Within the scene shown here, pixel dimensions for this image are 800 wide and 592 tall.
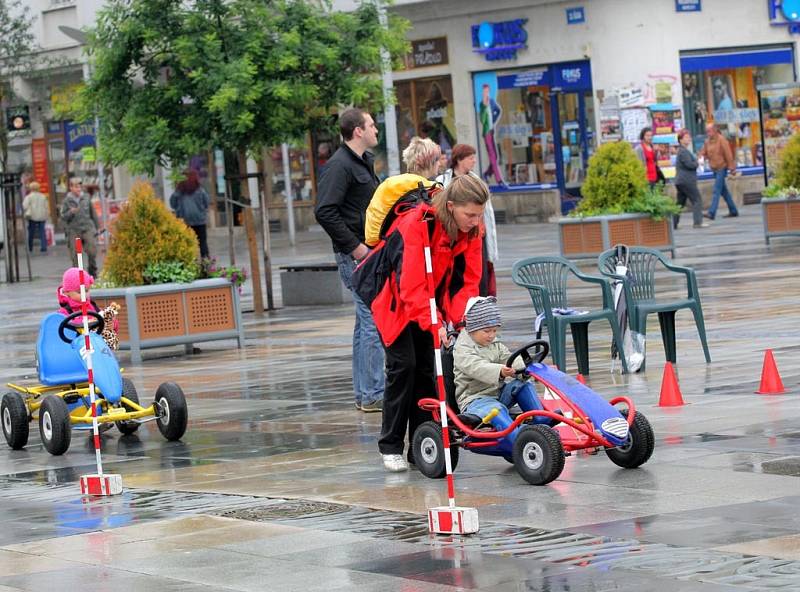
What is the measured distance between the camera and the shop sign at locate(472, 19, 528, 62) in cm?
3822

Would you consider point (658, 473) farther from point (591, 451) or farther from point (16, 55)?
point (16, 55)

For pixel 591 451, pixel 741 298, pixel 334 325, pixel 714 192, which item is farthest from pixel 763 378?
pixel 714 192

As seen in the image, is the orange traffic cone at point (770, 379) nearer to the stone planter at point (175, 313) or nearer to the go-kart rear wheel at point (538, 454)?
the go-kart rear wheel at point (538, 454)

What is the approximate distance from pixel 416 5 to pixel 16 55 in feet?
41.3

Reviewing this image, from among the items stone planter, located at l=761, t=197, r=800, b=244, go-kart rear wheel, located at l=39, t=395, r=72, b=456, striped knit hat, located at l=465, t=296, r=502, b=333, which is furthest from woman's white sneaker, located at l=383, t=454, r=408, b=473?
stone planter, located at l=761, t=197, r=800, b=244

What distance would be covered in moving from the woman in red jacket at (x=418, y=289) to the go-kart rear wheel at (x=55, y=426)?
267 centimetres

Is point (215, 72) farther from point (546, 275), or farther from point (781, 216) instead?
point (781, 216)

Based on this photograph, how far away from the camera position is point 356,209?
1167 centimetres

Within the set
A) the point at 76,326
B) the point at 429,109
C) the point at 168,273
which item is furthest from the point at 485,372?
the point at 429,109

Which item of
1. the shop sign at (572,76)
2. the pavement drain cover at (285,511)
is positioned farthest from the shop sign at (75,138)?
the pavement drain cover at (285,511)

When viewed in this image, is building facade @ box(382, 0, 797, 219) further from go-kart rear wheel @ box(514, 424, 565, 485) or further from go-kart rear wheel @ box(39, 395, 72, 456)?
go-kart rear wheel @ box(514, 424, 565, 485)

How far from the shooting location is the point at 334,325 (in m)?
19.7

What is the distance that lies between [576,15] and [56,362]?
2695 cm

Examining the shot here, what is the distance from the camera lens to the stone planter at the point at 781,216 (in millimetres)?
25406
